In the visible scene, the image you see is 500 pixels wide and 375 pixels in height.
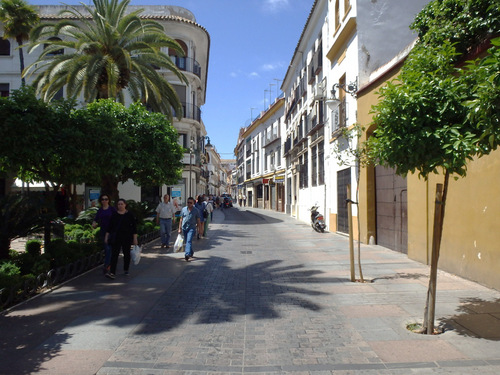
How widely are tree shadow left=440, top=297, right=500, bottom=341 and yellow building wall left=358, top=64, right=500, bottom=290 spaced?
1.06 m

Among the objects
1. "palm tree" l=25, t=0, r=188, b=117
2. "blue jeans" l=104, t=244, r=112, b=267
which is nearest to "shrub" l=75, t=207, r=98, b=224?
"palm tree" l=25, t=0, r=188, b=117

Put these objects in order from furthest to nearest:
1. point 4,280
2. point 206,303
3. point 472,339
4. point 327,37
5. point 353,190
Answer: point 327,37 < point 353,190 < point 206,303 < point 4,280 < point 472,339

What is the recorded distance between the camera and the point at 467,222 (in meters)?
7.72

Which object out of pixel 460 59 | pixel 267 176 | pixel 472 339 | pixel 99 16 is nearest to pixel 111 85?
pixel 99 16

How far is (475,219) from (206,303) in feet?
16.6

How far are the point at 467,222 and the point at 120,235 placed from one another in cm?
671

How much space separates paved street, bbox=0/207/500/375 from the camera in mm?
4082

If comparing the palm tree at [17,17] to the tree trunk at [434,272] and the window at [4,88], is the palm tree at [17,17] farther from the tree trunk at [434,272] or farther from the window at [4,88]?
the tree trunk at [434,272]

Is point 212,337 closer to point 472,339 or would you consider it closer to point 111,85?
point 472,339

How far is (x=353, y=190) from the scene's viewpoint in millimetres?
14297

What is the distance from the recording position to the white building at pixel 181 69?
84.9 feet

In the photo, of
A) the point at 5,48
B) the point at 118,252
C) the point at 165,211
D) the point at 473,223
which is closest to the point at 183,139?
the point at 5,48

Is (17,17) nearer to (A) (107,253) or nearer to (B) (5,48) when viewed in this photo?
(B) (5,48)

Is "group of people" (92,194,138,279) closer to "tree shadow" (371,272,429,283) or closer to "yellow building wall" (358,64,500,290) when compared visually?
"tree shadow" (371,272,429,283)
